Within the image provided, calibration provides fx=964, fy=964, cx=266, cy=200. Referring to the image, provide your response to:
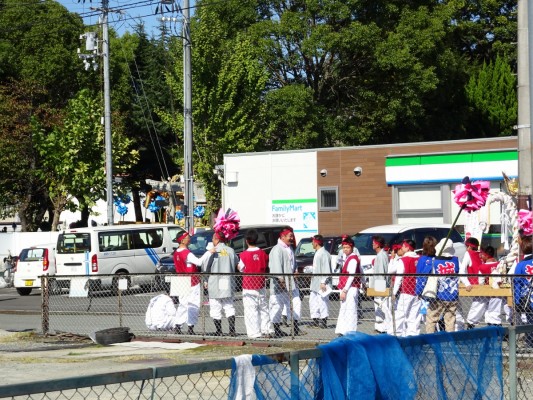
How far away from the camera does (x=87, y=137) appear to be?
41.8 metres

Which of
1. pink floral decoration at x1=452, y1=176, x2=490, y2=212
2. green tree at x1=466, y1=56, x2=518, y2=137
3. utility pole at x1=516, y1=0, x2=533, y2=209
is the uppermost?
green tree at x1=466, y1=56, x2=518, y2=137

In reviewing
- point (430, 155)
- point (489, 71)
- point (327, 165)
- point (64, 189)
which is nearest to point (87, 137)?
point (64, 189)

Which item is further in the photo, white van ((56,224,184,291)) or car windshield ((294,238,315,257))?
white van ((56,224,184,291))

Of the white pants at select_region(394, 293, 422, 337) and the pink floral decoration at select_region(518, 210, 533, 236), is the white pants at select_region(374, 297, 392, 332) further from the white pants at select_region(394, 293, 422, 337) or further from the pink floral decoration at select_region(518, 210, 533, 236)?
the pink floral decoration at select_region(518, 210, 533, 236)

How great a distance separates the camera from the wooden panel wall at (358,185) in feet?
108

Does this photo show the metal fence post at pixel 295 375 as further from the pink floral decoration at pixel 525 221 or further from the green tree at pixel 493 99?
the green tree at pixel 493 99

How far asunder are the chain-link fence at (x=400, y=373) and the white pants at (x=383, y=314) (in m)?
6.86

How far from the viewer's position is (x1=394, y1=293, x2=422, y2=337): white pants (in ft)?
43.0

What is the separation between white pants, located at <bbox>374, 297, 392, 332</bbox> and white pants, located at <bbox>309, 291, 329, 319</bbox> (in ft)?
2.34

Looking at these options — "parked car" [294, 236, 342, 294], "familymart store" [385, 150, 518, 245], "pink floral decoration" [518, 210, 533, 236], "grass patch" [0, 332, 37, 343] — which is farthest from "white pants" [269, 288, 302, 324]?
"familymart store" [385, 150, 518, 245]

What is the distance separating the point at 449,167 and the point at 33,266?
13.7m

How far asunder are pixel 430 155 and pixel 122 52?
32.3 metres

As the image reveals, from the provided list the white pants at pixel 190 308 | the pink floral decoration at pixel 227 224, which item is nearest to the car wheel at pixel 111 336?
the white pants at pixel 190 308

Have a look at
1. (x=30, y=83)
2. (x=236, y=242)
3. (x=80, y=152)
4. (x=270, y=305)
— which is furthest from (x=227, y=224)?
(x=30, y=83)
